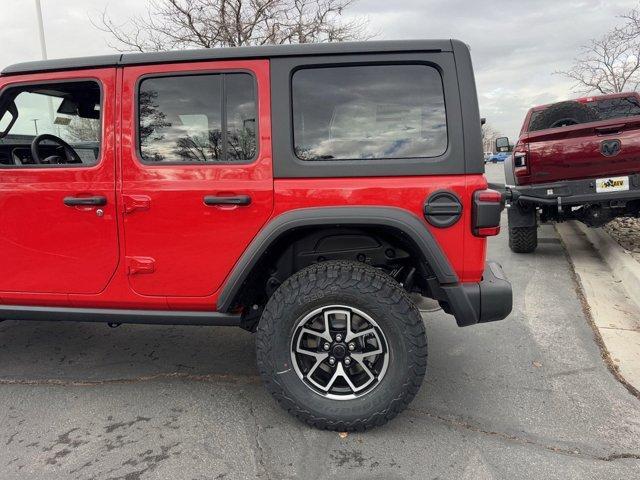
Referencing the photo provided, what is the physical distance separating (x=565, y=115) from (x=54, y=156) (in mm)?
6012

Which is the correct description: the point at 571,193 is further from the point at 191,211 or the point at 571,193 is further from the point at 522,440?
the point at 191,211

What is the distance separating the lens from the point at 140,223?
8.67ft

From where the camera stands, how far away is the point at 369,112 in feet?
8.32

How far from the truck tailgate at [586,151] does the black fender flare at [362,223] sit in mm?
3749

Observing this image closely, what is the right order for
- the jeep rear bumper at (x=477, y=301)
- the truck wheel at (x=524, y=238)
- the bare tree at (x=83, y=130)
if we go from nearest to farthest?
the jeep rear bumper at (x=477, y=301)
the bare tree at (x=83, y=130)
the truck wheel at (x=524, y=238)

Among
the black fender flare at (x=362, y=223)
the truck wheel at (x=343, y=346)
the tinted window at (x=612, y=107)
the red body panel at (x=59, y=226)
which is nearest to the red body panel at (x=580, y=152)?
the tinted window at (x=612, y=107)

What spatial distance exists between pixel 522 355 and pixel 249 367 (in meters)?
1.97

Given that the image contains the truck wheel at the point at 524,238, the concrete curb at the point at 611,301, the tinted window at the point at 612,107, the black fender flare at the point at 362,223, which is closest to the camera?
the black fender flare at the point at 362,223

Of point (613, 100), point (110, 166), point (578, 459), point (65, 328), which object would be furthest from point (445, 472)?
point (613, 100)

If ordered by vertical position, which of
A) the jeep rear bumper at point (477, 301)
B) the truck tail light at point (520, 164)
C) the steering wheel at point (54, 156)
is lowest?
the jeep rear bumper at point (477, 301)

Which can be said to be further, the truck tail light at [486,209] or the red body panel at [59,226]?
the red body panel at [59,226]

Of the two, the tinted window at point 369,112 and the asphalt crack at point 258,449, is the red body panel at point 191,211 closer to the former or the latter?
the tinted window at point 369,112

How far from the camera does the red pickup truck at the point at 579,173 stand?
Answer: 5.25m

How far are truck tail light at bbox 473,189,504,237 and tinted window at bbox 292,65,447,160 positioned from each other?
12.2 inches
